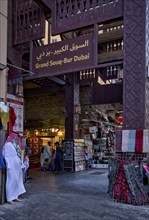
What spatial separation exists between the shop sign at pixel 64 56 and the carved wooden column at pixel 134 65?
3.47 feet

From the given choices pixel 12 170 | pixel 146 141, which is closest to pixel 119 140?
pixel 146 141

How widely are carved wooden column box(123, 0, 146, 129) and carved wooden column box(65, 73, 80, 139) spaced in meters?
7.73

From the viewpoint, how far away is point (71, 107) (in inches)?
631

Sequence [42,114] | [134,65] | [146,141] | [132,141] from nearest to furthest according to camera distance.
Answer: [146,141] < [132,141] < [134,65] < [42,114]

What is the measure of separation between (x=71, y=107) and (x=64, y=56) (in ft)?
24.0

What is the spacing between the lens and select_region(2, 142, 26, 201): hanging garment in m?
7.23

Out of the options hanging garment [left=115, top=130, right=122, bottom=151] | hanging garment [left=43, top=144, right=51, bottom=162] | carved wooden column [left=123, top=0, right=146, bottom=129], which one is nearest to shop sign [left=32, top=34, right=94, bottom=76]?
carved wooden column [left=123, top=0, right=146, bottom=129]

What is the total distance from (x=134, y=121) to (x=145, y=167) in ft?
4.15

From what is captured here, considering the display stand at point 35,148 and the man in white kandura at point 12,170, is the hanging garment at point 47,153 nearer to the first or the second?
the display stand at point 35,148

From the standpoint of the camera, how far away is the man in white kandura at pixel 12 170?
7237 mm

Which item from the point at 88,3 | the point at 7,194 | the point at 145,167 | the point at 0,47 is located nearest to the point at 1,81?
the point at 0,47

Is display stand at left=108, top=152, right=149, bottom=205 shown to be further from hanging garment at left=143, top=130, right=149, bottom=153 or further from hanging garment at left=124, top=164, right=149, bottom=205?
hanging garment at left=143, top=130, right=149, bottom=153

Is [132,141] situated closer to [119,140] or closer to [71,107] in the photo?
[119,140]

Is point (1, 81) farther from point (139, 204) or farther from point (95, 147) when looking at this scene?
point (95, 147)
